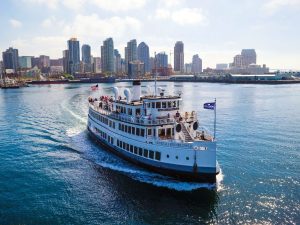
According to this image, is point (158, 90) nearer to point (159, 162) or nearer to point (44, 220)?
point (159, 162)

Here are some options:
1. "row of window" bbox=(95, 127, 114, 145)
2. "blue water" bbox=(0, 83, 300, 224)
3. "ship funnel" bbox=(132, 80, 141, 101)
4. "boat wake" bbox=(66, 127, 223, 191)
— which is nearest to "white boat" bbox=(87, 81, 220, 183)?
"ship funnel" bbox=(132, 80, 141, 101)

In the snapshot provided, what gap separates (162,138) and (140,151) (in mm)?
3480

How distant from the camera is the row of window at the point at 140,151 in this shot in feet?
113

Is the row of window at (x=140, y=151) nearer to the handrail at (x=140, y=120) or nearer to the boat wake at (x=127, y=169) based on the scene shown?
the boat wake at (x=127, y=169)

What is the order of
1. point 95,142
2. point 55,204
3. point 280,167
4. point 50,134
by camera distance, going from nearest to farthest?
point 55,204, point 280,167, point 95,142, point 50,134

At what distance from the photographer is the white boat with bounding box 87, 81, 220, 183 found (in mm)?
31688

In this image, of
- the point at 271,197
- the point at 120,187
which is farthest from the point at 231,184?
the point at 120,187

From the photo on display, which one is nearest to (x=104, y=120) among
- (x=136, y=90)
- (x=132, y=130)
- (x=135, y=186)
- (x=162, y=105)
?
(x=136, y=90)

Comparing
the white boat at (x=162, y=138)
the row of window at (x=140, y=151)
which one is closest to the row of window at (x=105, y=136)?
the white boat at (x=162, y=138)

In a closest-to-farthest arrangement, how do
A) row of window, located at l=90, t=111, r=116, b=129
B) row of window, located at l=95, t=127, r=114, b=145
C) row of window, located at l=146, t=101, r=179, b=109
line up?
row of window, located at l=146, t=101, r=179, b=109
row of window, located at l=90, t=111, r=116, b=129
row of window, located at l=95, t=127, r=114, b=145

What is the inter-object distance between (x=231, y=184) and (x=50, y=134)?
1398 inches

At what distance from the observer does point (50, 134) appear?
5556 cm

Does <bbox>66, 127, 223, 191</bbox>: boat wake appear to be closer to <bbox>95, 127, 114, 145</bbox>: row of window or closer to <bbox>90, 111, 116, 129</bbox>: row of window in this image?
<bbox>95, 127, 114, 145</bbox>: row of window

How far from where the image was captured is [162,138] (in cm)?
3475
